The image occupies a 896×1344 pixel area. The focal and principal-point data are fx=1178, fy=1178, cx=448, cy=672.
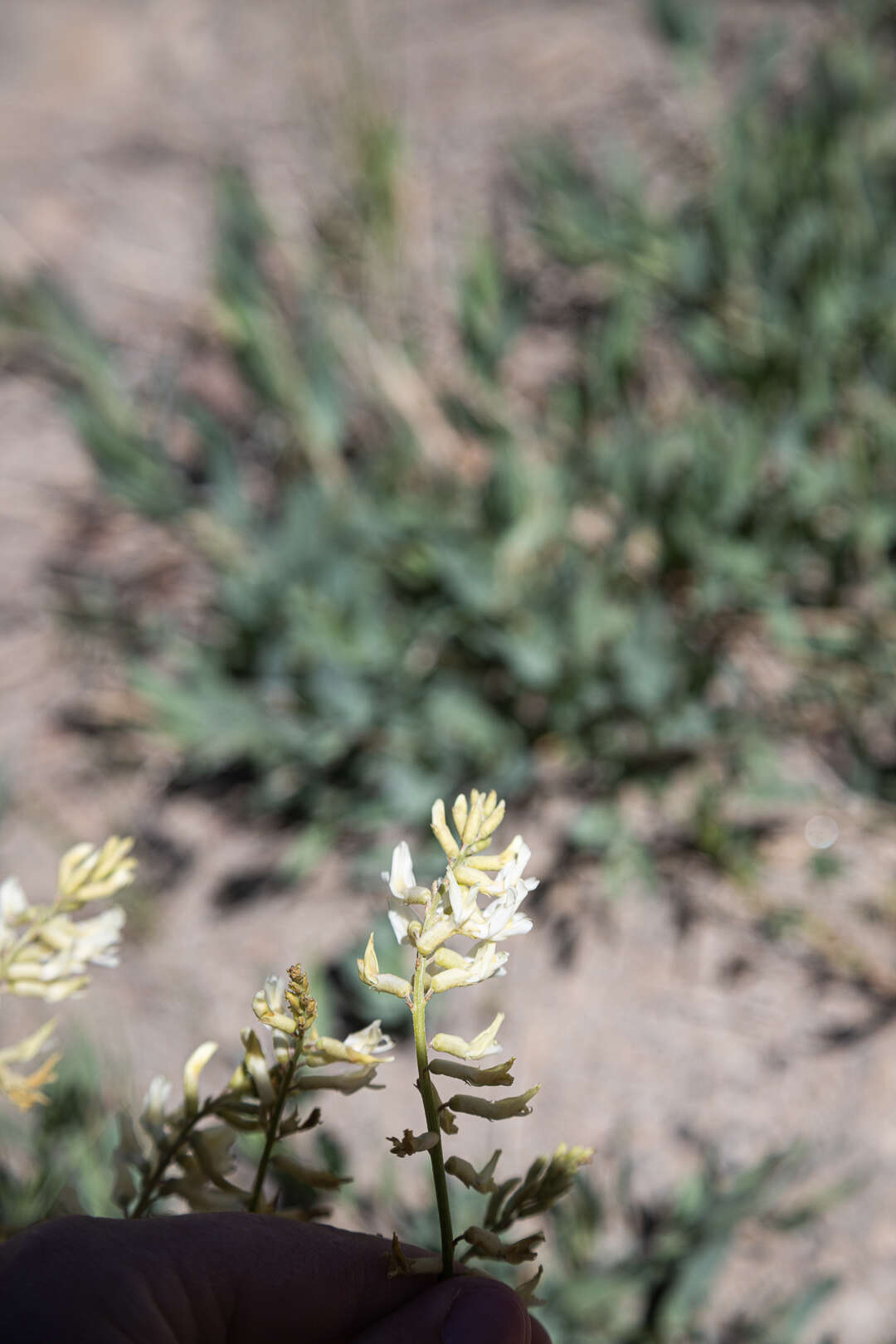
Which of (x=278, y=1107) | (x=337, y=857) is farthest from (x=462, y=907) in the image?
(x=337, y=857)

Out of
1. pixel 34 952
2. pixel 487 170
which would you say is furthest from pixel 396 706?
pixel 487 170

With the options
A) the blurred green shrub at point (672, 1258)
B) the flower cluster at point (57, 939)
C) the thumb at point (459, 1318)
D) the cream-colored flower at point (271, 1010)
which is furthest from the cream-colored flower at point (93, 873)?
the blurred green shrub at point (672, 1258)

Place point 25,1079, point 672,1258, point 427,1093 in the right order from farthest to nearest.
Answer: point 672,1258, point 25,1079, point 427,1093

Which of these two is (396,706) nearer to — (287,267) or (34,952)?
(34,952)

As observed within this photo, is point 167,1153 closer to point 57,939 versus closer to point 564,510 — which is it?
point 57,939

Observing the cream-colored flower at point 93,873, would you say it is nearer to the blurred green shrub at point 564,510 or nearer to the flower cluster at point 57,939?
the flower cluster at point 57,939

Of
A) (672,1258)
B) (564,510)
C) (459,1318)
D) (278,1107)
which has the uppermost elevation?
(278,1107)

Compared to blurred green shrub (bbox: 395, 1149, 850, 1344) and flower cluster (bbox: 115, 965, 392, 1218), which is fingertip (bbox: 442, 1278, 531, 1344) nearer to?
flower cluster (bbox: 115, 965, 392, 1218)
